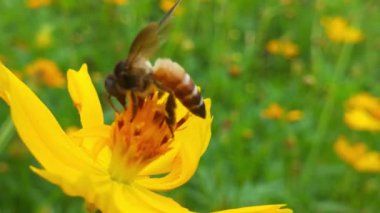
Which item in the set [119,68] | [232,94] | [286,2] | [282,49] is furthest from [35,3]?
[119,68]

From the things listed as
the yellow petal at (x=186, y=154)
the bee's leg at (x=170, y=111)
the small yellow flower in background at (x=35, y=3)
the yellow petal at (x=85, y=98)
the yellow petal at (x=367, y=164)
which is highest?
the yellow petal at (x=85, y=98)

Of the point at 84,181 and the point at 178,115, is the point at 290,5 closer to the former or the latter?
the point at 178,115

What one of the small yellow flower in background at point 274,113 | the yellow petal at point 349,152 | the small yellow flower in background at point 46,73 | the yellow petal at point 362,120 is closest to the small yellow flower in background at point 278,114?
the small yellow flower in background at point 274,113

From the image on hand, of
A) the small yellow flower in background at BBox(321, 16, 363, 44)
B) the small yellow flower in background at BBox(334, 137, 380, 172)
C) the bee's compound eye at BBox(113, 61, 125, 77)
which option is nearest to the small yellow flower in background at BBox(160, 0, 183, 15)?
the small yellow flower in background at BBox(321, 16, 363, 44)

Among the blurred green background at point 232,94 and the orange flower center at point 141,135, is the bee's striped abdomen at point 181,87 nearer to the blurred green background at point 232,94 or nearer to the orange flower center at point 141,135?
the orange flower center at point 141,135

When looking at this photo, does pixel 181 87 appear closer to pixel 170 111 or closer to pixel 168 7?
pixel 170 111

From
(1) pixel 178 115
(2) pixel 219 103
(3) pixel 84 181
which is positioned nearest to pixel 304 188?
(2) pixel 219 103

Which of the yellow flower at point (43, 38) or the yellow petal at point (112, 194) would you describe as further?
the yellow flower at point (43, 38)
